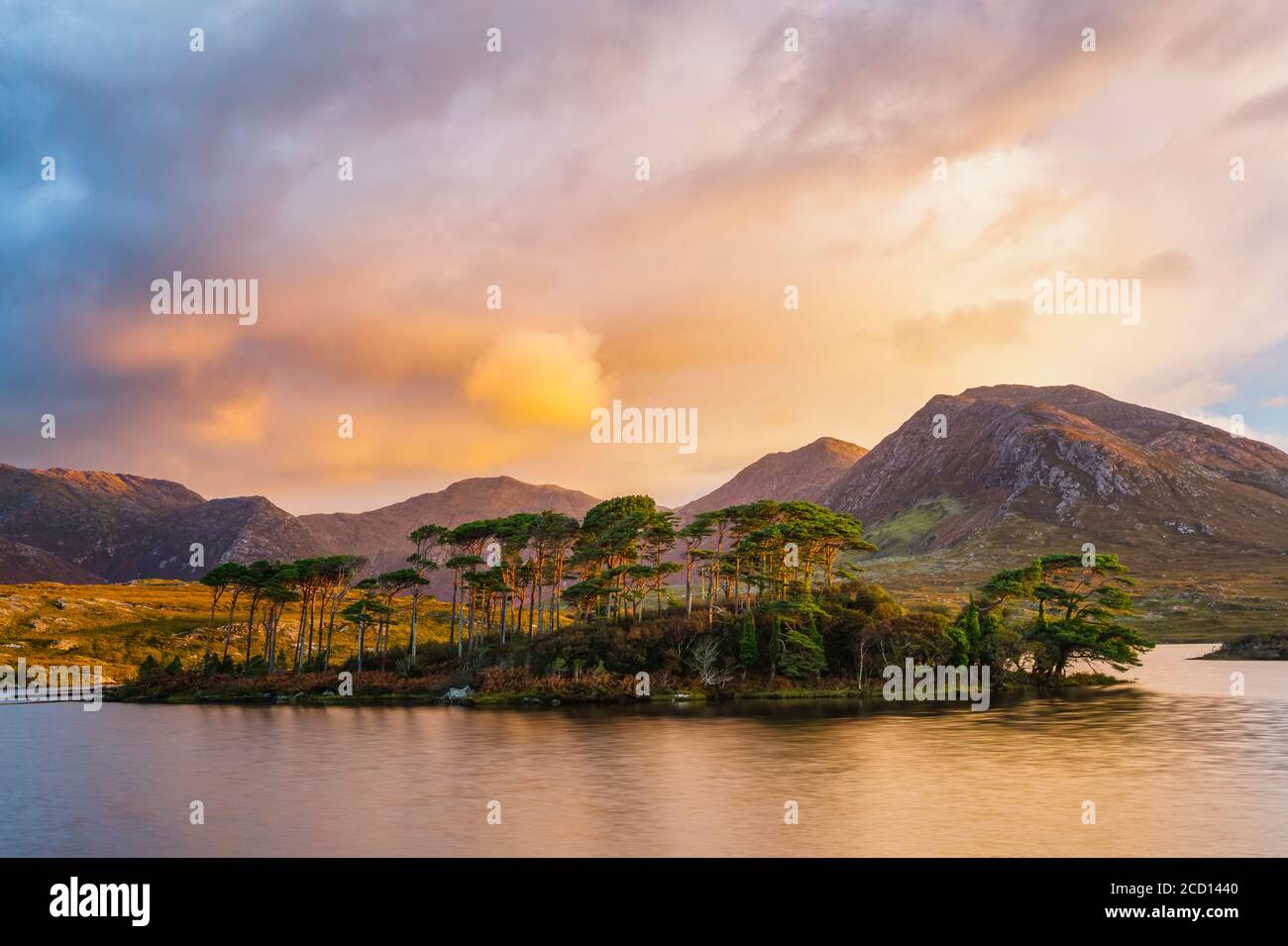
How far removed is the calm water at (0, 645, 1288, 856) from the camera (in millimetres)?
34969

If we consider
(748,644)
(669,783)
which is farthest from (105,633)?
(669,783)

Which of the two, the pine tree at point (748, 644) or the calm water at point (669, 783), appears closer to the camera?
the calm water at point (669, 783)

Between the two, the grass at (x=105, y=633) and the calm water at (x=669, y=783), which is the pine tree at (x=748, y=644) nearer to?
the calm water at (x=669, y=783)

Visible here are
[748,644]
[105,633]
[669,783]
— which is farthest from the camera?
[105,633]

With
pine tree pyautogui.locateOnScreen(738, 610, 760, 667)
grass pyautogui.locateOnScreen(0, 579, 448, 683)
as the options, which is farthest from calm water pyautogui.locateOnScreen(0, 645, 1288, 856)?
grass pyautogui.locateOnScreen(0, 579, 448, 683)

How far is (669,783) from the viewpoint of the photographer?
46.5 m

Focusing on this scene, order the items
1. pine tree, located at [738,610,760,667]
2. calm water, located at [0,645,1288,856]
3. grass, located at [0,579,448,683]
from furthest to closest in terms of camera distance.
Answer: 1. grass, located at [0,579,448,683]
2. pine tree, located at [738,610,760,667]
3. calm water, located at [0,645,1288,856]

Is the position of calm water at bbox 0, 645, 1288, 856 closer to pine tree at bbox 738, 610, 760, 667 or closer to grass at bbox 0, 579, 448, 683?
pine tree at bbox 738, 610, 760, 667

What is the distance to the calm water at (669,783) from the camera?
1377 inches

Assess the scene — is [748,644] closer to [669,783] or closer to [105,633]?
[669,783]

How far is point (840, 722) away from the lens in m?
71.1

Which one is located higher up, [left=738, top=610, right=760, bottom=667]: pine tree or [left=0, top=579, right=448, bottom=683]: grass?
[left=738, top=610, right=760, bottom=667]: pine tree

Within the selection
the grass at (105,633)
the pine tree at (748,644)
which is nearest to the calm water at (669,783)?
the pine tree at (748,644)

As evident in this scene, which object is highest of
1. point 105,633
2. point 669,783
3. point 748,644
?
point 748,644
